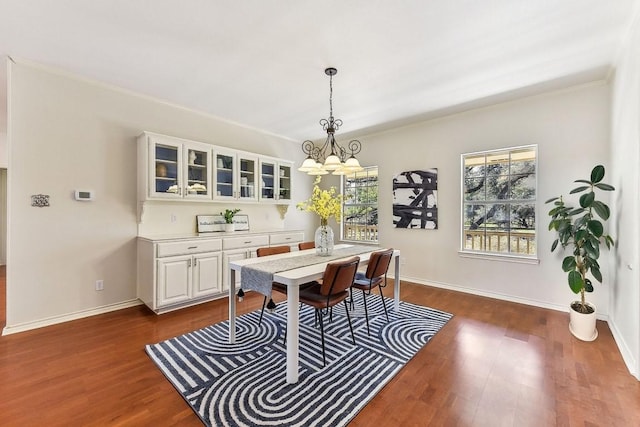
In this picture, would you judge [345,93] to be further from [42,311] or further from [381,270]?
[42,311]

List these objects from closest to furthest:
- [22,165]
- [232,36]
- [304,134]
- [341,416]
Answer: [341,416] < [232,36] < [22,165] < [304,134]

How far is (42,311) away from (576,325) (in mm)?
5368

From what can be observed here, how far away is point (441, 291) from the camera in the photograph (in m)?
4.12

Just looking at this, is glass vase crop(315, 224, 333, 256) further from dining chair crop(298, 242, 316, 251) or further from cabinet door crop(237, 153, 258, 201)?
cabinet door crop(237, 153, 258, 201)

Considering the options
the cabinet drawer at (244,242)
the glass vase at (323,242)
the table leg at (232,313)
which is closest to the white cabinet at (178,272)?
the cabinet drawer at (244,242)

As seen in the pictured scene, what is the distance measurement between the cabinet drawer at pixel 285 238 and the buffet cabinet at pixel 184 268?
51 cm

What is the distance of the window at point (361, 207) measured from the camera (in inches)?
204

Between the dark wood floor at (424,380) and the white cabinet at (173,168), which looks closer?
the dark wood floor at (424,380)

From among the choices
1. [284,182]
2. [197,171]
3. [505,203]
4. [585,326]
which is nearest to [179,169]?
[197,171]

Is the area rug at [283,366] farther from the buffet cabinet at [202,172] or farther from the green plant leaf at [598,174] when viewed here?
the green plant leaf at [598,174]

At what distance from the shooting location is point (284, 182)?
5.01m

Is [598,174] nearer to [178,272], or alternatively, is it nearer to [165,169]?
[178,272]

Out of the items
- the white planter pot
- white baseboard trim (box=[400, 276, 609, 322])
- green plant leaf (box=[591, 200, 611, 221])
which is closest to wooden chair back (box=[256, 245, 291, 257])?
white baseboard trim (box=[400, 276, 609, 322])

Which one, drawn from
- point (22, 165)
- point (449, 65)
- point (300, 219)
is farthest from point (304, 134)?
point (22, 165)
